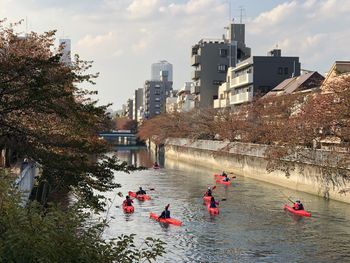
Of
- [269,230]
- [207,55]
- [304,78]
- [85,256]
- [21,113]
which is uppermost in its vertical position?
[207,55]

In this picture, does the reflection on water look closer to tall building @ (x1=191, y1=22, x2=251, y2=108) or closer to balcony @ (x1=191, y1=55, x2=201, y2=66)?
tall building @ (x1=191, y1=22, x2=251, y2=108)

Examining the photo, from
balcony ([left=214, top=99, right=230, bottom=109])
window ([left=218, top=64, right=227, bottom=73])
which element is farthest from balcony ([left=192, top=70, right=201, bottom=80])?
balcony ([left=214, top=99, right=230, bottom=109])

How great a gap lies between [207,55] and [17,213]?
277 ft

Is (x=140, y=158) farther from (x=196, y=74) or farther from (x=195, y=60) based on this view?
(x=195, y=60)

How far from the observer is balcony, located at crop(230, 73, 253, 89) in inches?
2766

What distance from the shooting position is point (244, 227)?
24344 millimetres

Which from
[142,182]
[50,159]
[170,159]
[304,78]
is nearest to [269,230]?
[50,159]

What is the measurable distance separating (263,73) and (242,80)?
3.46 metres

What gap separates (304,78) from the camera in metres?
59.1

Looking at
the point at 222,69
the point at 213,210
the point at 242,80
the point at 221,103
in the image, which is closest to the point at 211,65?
the point at 222,69

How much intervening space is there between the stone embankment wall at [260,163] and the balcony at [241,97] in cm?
893

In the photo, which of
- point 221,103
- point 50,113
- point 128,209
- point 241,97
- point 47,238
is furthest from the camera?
point 221,103

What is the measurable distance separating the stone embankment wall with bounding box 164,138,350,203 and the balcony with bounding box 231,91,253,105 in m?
8.93

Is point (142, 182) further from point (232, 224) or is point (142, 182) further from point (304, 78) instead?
point (304, 78)
